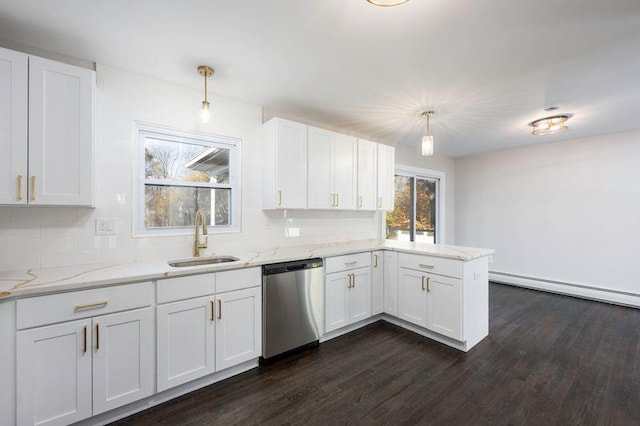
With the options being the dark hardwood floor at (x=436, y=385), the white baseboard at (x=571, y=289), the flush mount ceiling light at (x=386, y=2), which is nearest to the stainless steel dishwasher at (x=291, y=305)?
the dark hardwood floor at (x=436, y=385)

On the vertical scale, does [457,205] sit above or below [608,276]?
above

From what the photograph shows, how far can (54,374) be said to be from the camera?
1.58m

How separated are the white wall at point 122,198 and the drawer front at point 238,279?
2.02 feet

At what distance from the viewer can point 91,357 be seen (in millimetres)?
1675

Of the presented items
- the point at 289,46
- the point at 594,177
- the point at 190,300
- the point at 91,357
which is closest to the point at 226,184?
the point at 190,300

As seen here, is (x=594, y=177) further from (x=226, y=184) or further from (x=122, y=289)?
(x=122, y=289)

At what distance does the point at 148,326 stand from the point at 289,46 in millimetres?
2123

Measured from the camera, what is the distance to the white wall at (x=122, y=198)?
197 centimetres

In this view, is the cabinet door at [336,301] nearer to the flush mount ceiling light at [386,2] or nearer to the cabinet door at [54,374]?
the cabinet door at [54,374]

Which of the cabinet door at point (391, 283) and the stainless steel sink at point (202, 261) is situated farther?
the cabinet door at point (391, 283)

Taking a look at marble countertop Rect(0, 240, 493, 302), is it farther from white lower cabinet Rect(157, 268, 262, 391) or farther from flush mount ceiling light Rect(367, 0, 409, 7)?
flush mount ceiling light Rect(367, 0, 409, 7)

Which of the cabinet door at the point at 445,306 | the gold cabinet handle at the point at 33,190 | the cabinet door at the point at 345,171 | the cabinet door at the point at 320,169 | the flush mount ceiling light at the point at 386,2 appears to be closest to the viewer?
the flush mount ceiling light at the point at 386,2

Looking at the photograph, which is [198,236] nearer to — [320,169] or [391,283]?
[320,169]

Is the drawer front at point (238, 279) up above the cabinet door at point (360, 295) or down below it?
above
